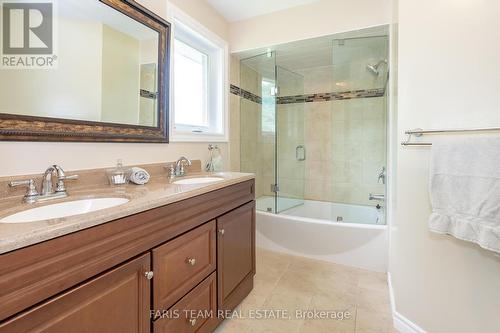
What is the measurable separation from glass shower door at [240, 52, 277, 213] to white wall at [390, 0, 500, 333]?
1575 millimetres

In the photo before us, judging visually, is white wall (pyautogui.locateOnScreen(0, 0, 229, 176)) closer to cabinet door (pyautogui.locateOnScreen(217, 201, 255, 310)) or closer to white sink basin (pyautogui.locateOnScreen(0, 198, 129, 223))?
white sink basin (pyautogui.locateOnScreen(0, 198, 129, 223))

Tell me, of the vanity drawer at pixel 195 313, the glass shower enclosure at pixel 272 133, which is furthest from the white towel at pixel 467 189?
the glass shower enclosure at pixel 272 133

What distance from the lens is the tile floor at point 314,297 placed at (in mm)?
1484

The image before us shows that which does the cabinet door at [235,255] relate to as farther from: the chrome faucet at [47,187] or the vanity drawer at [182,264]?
the chrome faucet at [47,187]

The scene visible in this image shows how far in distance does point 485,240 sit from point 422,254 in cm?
39

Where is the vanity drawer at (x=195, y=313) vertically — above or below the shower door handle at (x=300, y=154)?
below

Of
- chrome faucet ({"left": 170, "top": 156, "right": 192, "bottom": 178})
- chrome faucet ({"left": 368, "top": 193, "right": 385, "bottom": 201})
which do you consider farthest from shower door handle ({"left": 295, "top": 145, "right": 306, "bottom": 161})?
chrome faucet ({"left": 170, "top": 156, "right": 192, "bottom": 178})

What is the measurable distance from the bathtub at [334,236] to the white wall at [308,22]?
1.75 metres

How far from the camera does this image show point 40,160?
3.71ft

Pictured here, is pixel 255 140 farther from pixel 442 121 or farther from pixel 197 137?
pixel 442 121

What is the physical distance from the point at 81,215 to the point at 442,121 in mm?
1568

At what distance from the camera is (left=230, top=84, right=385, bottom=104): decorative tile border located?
9.04ft

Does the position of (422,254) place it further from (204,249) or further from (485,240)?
(204,249)

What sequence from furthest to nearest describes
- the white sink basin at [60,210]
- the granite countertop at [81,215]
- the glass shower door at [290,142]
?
the glass shower door at [290,142] → the white sink basin at [60,210] → the granite countertop at [81,215]
